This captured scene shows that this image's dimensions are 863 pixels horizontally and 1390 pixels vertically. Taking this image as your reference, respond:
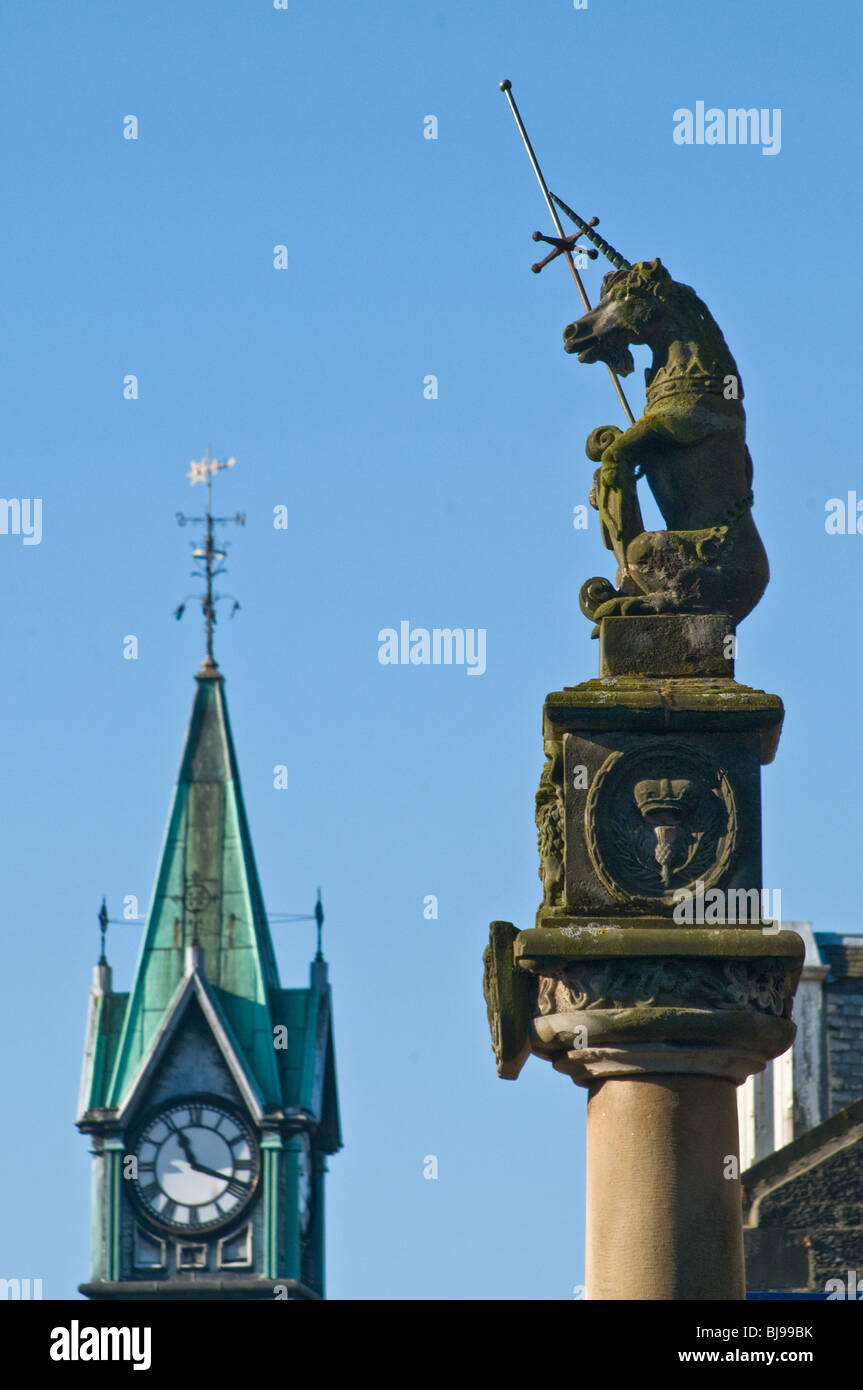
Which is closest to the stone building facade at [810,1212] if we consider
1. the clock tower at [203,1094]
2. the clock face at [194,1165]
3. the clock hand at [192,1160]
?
the clock tower at [203,1094]

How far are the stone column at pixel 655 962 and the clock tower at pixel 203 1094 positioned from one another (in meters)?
66.2

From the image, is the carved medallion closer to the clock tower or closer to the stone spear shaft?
the stone spear shaft

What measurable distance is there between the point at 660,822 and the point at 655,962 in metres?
0.59

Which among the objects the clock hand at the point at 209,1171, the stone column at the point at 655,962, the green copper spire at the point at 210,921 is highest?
the green copper spire at the point at 210,921

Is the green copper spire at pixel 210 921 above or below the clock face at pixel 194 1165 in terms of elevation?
above

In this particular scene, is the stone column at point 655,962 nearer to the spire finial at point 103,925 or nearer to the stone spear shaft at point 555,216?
the stone spear shaft at point 555,216

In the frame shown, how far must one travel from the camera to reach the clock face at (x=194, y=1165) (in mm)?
80750

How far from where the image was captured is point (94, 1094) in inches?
3182

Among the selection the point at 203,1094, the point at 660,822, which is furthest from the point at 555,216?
the point at 203,1094

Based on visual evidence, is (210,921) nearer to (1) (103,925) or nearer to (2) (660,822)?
(1) (103,925)

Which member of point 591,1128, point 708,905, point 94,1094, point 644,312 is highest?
point 94,1094
